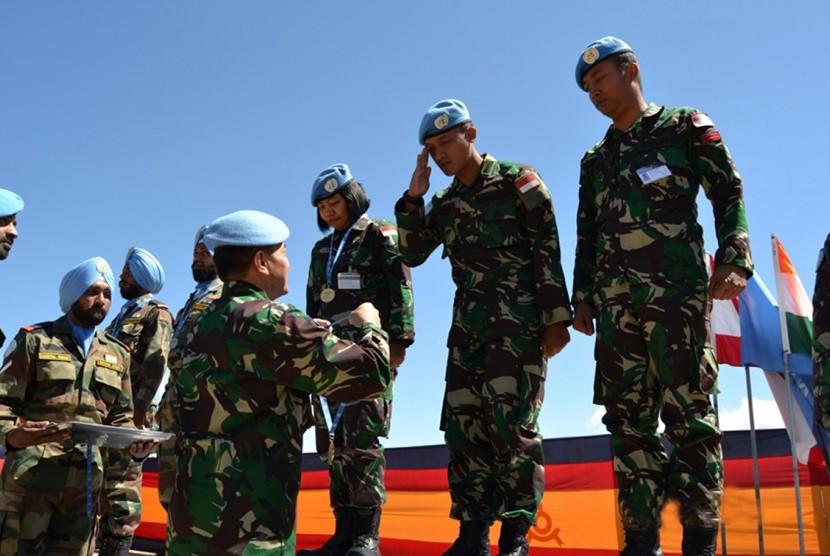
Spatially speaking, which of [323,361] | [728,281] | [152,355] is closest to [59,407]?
[152,355]

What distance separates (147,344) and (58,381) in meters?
1.53

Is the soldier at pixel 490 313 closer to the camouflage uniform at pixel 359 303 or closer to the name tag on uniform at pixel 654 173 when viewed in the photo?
the camouflage uniform at pixel 359 303

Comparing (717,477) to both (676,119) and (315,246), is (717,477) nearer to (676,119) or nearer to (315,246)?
(676,119)

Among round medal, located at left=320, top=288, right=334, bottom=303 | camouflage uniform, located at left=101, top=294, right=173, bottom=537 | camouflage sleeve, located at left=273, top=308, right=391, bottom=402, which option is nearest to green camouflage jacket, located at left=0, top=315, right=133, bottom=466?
camouflage uniform, located at left=101, top=294, right=173, bottom=537

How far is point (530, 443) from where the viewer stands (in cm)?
364

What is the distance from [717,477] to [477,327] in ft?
4.27

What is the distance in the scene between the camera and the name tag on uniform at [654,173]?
12.0 ft

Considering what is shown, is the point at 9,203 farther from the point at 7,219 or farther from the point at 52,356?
the point at 52,356

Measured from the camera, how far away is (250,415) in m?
2.68

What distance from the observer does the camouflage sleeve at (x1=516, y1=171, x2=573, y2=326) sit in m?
3.83

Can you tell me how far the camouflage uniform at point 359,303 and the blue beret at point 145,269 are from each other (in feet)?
7.66

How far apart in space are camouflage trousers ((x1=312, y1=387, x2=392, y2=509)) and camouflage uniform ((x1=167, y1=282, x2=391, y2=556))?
4.58 ft

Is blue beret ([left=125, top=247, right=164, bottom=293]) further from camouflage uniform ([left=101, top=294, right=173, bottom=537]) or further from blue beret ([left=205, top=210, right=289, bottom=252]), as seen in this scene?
blue beret ([left=205, top=210, right=289, bottom=252])

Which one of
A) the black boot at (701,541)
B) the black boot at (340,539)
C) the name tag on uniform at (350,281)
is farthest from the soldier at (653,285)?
the black boot at (340,539)
